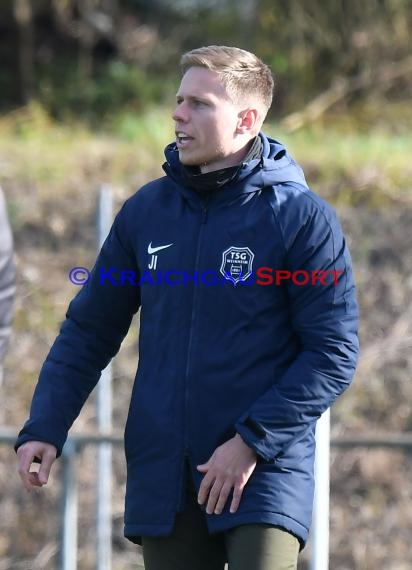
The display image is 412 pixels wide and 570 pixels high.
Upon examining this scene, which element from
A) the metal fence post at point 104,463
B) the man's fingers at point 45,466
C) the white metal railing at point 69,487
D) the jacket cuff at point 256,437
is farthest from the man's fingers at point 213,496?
the metal fence post at point 104,463

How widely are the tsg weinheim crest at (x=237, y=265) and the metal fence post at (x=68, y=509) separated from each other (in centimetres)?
254

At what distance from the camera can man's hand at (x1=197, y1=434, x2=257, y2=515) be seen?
3.19 m

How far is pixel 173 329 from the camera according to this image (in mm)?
3357

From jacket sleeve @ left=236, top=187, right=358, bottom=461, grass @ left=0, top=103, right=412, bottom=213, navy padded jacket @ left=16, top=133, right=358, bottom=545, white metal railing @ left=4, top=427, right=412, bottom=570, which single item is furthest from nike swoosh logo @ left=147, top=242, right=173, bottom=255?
grass @ left=0, top=103, right=412, bottom=213

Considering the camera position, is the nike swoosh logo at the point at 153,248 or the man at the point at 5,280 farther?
the man at the point at 5,280

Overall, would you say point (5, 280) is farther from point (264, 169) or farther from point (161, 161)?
point (161, 161)

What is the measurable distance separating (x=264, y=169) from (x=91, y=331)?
2.52ft

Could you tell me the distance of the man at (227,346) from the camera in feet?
→ 10.5

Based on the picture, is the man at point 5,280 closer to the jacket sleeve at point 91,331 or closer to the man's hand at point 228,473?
the jacket sleeve at point 91,331

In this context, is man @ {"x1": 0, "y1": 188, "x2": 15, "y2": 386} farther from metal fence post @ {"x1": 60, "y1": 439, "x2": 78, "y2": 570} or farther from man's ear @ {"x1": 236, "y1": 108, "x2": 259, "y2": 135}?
man's ear @ {"x1": 236, "y1": 108, "x2": 259, "y2": 135}

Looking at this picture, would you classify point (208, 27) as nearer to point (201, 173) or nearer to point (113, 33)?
point (113, 33)

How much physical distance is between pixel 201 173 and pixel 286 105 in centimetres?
755

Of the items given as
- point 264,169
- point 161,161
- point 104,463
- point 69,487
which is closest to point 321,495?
point 264,169

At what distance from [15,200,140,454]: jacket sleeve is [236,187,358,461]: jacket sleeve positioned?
0.59 meters
